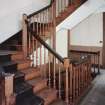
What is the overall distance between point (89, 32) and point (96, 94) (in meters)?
4.22

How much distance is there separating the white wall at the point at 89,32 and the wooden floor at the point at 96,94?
2.60 meters

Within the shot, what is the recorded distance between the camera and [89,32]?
27.8 ft

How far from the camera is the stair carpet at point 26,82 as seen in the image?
328cm

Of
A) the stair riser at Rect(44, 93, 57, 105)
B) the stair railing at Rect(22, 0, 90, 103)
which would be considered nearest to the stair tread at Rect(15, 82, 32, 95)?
the stair riser at Rect(44, 93, 57, 105)

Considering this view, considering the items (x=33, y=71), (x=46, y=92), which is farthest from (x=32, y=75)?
(x=46, y=92)

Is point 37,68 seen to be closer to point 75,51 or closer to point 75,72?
point 75,72

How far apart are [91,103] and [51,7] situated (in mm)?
2725

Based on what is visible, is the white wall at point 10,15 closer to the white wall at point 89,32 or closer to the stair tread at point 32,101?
the stair tread at point 32,101

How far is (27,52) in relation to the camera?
4.54 meters

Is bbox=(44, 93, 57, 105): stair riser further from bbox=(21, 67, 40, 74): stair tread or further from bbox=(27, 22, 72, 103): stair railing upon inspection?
bbox=(21, 67, 40, 74): stair tread

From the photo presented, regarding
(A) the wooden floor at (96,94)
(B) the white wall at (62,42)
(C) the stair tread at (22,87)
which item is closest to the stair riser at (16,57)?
(C) the stair tread at (22,87)

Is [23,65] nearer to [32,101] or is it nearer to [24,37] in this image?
[24,37]

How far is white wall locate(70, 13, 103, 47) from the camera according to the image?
820 centimetres

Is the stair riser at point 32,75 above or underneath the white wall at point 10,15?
underneath
